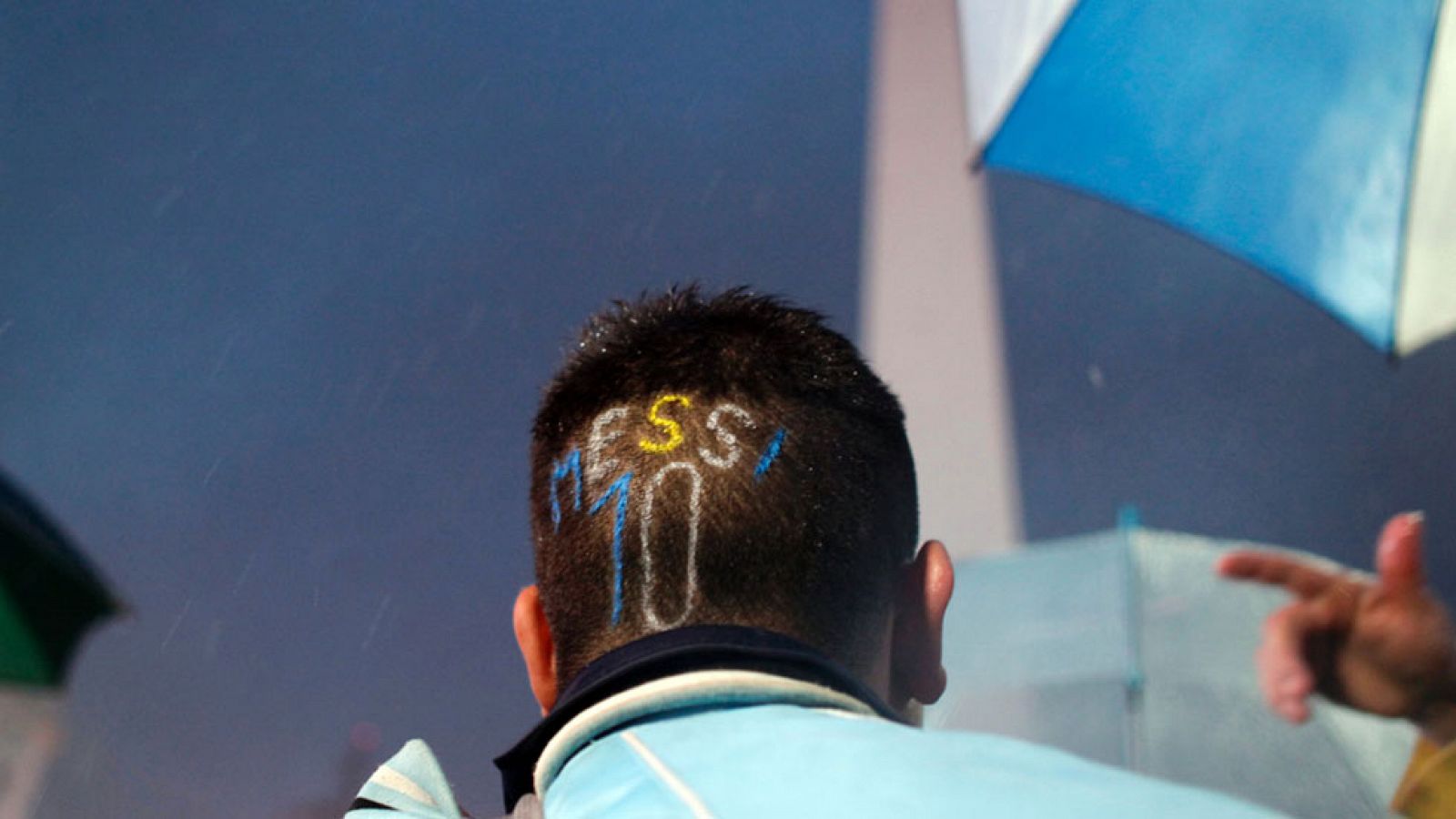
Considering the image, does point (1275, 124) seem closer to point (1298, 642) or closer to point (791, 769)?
point (1298, 642)

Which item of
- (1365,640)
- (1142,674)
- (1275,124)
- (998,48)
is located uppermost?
(998,48)

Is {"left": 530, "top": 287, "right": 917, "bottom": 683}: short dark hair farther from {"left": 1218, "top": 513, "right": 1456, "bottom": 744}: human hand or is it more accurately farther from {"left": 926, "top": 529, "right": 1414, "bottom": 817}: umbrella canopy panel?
{"left": 926, "top": 529, "right": 1414, "bottom": 817}: umbrella canopy panel

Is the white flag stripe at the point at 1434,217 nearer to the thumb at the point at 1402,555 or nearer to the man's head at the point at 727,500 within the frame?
the thumb at the point at 1402,555

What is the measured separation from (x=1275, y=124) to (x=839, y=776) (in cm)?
377

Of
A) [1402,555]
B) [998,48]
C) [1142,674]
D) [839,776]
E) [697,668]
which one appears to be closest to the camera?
[839,776]

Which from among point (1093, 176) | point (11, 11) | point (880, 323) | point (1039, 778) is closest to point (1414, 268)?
point (1093, 176)

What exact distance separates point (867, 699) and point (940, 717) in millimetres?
3547

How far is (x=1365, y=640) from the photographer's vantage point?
Answer: 1771 mm

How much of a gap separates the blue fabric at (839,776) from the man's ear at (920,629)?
0.26 m

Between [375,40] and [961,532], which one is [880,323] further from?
[375,40]

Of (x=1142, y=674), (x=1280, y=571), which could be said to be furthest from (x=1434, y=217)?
(x=1280, y=571)

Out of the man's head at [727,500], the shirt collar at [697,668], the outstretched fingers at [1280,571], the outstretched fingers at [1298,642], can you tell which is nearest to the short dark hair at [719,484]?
the man's head at [727,500]

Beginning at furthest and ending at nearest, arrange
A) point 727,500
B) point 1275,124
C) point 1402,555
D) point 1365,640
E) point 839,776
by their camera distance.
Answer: point 1275,124
point 1365,640
point 1402,555
point 727,500
point 839,776

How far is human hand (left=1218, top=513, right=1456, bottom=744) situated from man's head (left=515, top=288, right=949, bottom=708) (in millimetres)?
1017
